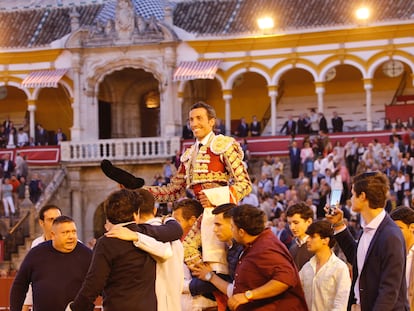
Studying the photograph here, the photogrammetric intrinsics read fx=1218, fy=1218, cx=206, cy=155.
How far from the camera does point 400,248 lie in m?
8.35

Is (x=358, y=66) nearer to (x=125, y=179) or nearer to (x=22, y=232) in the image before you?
(x=22, y=232)

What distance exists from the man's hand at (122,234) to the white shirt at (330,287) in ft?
6.33

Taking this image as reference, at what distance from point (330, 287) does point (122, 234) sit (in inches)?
81.9

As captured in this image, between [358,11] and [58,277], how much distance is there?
23303 millimetres

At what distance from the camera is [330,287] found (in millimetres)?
9516

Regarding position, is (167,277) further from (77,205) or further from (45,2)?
(45,2)

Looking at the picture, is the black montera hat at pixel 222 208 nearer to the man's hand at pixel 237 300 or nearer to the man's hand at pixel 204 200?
the man's hand at pixel 204 200

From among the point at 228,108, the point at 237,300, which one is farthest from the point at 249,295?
the point at 228,108

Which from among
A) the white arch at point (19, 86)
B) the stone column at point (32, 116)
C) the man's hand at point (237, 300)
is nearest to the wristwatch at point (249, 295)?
the man's hand at point (237, 300)

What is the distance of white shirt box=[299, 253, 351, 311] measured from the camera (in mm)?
9453

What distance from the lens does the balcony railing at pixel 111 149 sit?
33062mm

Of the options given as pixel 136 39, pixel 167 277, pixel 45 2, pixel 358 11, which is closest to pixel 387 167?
pixel 358 11

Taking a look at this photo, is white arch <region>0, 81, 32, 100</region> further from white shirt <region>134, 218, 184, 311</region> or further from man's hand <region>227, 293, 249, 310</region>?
man's hand <region>227, 293, 249, 310</region>

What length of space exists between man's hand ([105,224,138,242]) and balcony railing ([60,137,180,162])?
81.1ft
